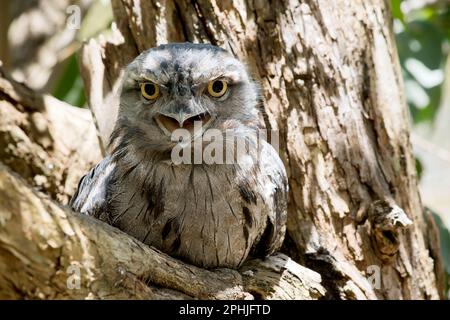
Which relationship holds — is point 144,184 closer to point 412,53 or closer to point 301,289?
point 301,289

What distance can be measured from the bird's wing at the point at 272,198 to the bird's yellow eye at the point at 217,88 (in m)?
0.38

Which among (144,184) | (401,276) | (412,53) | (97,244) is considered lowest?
(401,276)

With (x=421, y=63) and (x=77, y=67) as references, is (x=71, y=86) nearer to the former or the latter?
(x=77, y=67)

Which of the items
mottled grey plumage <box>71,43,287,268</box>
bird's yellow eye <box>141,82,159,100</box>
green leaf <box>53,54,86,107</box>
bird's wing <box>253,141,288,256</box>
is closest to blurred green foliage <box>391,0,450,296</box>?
bird's wing <box>253,141,288,256</box>

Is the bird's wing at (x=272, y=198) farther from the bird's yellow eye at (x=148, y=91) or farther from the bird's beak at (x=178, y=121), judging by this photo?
the bird's yellow eye at (x=148, y=91)

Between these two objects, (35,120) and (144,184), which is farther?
(35,120)

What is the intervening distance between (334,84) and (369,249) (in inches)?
35.4

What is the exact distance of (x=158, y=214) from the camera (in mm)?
3088

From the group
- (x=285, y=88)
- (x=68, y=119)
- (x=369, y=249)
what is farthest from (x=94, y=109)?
(x=369, y=249)

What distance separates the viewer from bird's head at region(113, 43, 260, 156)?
2.91 metres

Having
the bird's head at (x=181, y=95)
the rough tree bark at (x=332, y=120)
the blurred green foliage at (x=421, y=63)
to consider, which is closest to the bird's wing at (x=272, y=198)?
the bird's head at (x=181, y=95)

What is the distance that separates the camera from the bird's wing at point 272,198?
3264 millimetres

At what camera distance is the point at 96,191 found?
3.23m

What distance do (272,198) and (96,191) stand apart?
0.81 m
